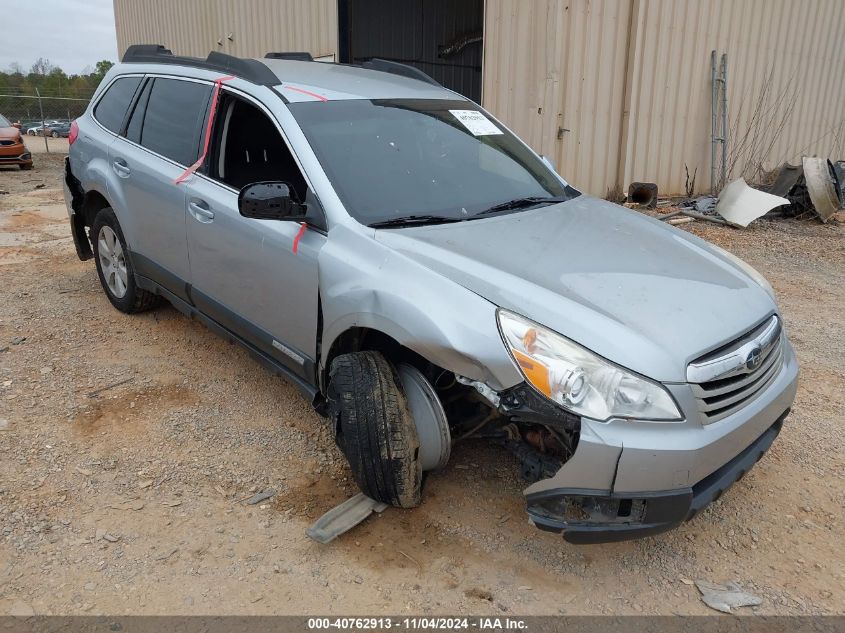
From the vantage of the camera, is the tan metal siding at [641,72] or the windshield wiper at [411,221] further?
the tan metal siding at [641,72]

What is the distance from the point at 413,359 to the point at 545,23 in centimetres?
678

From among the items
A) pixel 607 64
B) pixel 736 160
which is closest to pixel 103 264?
pixel 607 64

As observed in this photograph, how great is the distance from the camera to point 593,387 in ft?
7.16

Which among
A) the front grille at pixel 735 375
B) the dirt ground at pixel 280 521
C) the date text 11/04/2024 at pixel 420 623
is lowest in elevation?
the date text 11/04/2024 at pixel 420 623

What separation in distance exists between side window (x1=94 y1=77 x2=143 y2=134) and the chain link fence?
21.2 meters

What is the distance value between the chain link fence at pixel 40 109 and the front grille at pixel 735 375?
25.4m

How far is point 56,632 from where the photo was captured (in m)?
2.24

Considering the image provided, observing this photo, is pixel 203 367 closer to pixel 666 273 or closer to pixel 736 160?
pixel 666 273

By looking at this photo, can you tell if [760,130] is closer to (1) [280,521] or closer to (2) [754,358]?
(2) [754,358]

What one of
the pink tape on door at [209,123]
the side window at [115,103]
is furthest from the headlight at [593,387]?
the side window at [115,103]

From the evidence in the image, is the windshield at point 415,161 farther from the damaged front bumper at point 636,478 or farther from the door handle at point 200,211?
the damaged front bumper at point 636,478

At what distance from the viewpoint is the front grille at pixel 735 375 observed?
7.41ft

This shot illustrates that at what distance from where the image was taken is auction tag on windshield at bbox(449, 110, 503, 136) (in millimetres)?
3795

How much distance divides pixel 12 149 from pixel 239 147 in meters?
15.2
